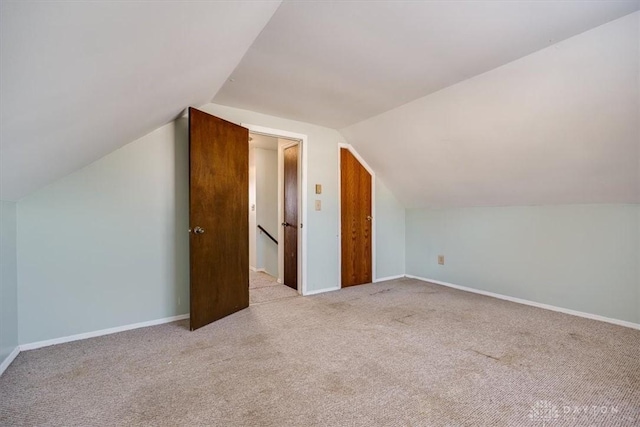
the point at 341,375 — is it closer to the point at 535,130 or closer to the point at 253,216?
the point at 535,130

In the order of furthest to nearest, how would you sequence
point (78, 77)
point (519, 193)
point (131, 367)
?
point (519, 193), point (131, 367), point (78, 77)

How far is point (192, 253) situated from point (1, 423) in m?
1.39

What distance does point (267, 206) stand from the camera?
17.4 ft

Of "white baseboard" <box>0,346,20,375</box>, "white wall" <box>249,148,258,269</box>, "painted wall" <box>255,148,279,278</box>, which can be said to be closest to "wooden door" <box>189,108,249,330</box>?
"white baseboard" <box>0,346,20,375</box>

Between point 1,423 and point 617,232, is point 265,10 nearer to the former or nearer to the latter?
point 1,423

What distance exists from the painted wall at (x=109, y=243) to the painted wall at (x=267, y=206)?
2182mm

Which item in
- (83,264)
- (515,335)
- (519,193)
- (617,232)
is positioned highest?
(519,193)

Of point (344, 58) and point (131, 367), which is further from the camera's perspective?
point (344, 58)

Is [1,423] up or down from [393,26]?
down

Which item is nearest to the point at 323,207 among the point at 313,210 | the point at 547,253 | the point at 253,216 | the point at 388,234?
the point at 313,210

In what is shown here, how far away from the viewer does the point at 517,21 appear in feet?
5.82

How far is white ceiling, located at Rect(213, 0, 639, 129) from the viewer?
168 centimetres

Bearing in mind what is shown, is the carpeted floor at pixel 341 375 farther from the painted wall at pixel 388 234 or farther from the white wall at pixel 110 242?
the painted wall at pixel 388 234

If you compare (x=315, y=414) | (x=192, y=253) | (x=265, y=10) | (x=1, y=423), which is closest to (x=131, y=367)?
(x=1, y=423)
